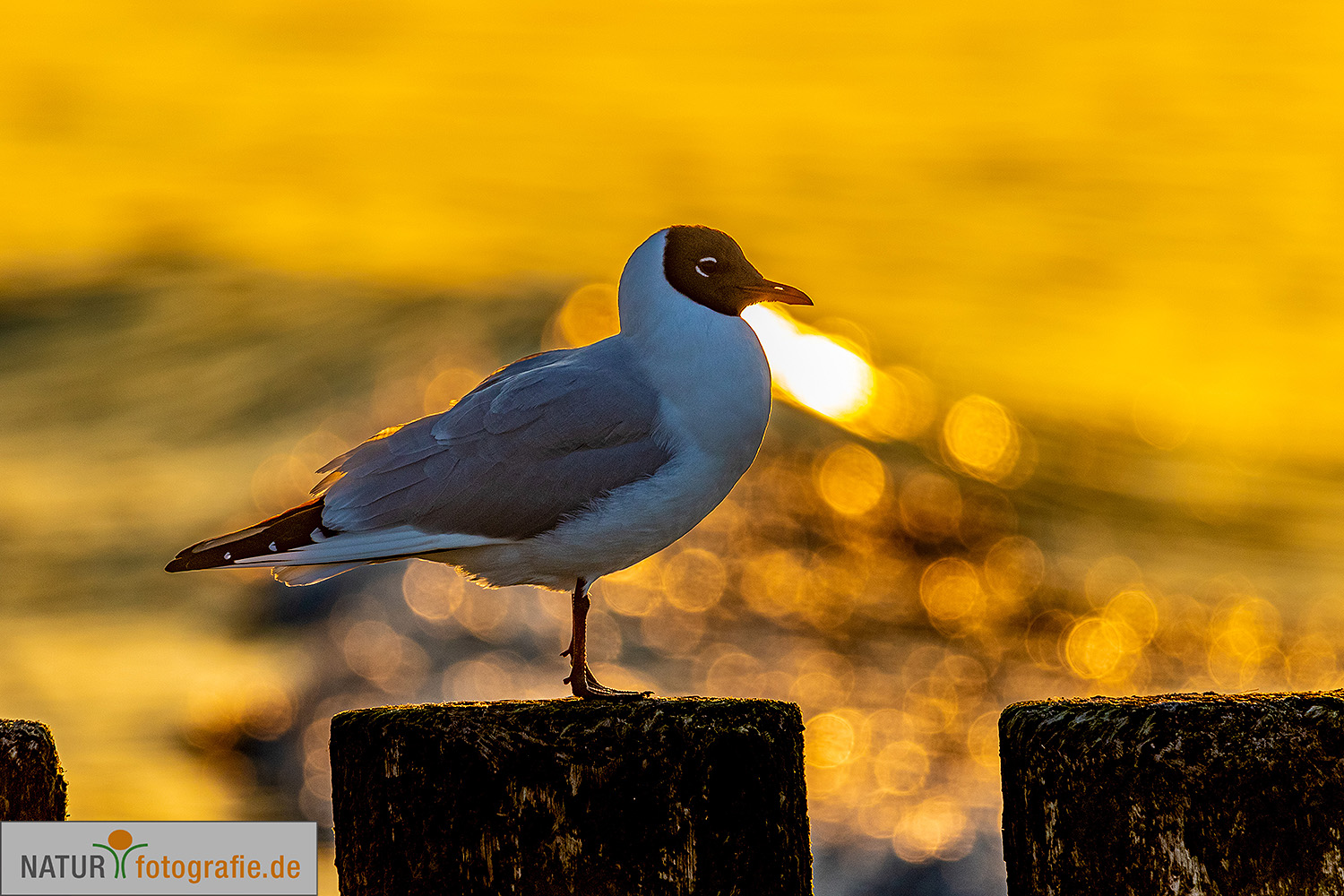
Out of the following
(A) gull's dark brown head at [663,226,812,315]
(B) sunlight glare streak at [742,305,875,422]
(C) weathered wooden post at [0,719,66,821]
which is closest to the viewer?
(C) weathered wooden post at [0,719,66,821]

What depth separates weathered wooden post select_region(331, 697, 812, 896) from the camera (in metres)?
3.27

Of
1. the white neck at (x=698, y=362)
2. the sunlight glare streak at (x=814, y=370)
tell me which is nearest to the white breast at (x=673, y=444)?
the white neck at (x=698, y=362)

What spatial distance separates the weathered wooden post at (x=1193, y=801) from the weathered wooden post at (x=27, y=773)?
Result: 109 inches

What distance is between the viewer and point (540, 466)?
17.3 feet

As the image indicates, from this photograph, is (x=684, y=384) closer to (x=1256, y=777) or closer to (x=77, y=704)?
(x=1256, y=777)

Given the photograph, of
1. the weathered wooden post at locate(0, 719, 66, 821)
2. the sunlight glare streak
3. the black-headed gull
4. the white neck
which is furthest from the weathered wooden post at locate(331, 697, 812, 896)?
the sunlight glare streak

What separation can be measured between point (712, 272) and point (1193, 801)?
305cm

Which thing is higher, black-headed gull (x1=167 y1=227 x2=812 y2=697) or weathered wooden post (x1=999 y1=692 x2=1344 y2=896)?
black-headed gull (x1=167 y1=227 x2=812 y2=697)

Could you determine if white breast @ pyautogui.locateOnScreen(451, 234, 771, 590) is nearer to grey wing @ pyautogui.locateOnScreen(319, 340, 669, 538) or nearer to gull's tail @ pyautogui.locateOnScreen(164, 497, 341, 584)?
grey wing @ pyautogui.locateOnScreen(319, 340, 669, 538)

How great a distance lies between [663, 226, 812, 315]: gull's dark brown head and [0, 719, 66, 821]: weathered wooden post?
2.89 meters

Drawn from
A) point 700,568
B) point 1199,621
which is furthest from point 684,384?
point 1199,621

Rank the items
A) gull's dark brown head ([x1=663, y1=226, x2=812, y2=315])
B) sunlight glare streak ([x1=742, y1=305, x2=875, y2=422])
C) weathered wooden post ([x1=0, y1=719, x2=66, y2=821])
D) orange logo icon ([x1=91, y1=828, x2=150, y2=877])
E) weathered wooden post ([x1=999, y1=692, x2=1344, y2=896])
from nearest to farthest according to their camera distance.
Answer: weathered wooden post ([x1=999, y1=692, x2=1344, y2=896]), weathered wooden post ([x1=0, y1=719, x2=66, y2=821]), orange logo icon ([x1=91, y1=828, x2=150, y2=877]), gull's dark brown head ([x1=663, y1=226, x2=812, y2=315]), sunlight glare streak ([x1=742, y1=305, x2=875, y2=422])

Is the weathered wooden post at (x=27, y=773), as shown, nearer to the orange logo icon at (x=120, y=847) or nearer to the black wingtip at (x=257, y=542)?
the orange logo icon at (x=120, y=847)

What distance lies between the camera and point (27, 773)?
12.5 ft
